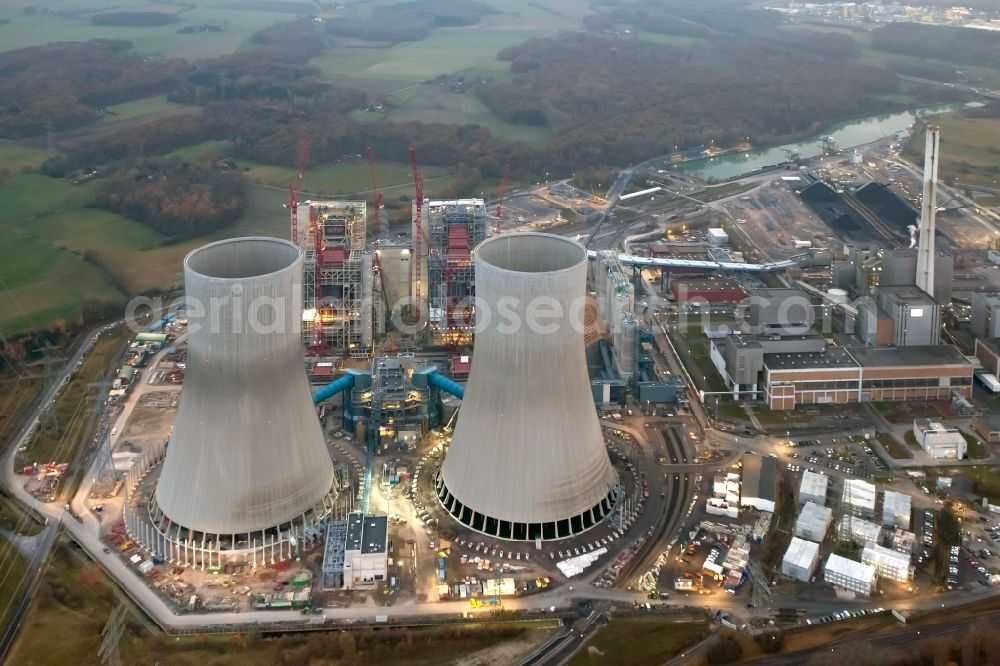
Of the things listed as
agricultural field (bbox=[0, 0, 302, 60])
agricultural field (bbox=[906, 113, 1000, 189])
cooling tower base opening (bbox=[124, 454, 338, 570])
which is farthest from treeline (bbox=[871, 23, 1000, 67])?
cooling tower base opening (bbox=[124, 454, 338, 570])

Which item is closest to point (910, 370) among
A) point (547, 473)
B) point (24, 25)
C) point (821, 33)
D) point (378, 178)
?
point (547, 473)

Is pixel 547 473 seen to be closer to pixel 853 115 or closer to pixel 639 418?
pixel 639 418

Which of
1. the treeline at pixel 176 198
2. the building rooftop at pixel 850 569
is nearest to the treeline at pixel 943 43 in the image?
the treeline at pixel 176 198

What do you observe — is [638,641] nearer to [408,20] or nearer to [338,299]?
[338,299]

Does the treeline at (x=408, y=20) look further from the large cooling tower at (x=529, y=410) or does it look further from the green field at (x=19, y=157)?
the large cooling tower at (x=529, y=410)

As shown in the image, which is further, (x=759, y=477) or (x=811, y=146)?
(x=811, y=146)

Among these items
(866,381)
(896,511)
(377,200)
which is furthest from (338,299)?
(896,511)
